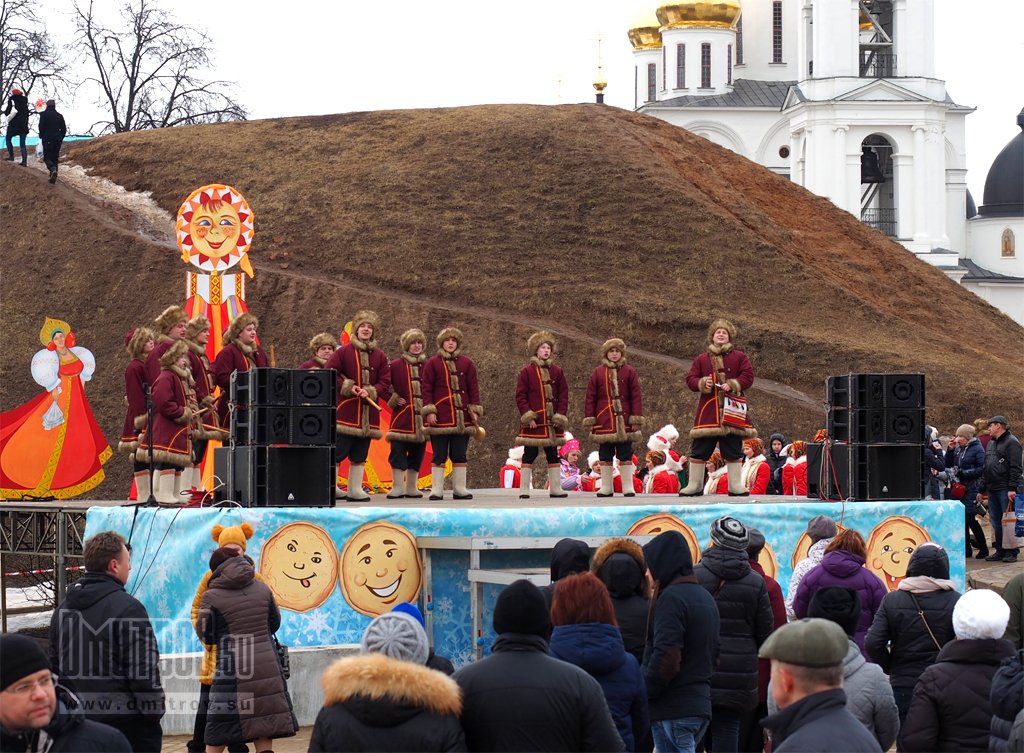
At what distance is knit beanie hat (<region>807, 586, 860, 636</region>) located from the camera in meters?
7.23

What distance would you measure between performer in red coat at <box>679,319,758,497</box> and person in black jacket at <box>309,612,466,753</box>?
35.2 feet

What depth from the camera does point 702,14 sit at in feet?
238

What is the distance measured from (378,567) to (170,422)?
10.0ft

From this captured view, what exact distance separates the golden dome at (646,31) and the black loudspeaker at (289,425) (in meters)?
67.2

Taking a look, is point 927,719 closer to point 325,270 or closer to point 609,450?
point 609,450

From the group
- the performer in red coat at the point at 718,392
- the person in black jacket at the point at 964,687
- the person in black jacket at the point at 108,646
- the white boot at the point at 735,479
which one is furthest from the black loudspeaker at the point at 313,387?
the person in black jacket at the point at 964,687

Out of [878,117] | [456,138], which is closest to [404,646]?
[456,138]

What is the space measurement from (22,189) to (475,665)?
4202 centimetres

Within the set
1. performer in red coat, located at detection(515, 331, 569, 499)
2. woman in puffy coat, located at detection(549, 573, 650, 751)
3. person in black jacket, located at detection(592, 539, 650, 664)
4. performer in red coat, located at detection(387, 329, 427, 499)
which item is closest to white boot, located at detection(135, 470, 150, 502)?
performer in red coat, located at detection(387, 329, 427, 499)

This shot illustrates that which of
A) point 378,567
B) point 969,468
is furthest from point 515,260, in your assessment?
point 378,567

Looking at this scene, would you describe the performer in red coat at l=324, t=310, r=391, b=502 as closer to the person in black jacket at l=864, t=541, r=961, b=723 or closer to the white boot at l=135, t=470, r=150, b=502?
the white boot at l=135, t=470, r=150, b=502

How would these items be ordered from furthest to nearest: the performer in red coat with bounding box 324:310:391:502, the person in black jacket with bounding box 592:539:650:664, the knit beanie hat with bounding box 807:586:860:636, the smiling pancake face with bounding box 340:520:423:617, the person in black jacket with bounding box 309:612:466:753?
1. the performer in red coat with bounding box 324:310:391:502
2. the smiling pancake face with bounding box 340:520:423:617
3. the person in black jacket with bounding box 592:539:650:664
4. the knit beanie hat with bounding box 807:586:860:636
5. the person in black jacket with bounding box 309:612:466:753

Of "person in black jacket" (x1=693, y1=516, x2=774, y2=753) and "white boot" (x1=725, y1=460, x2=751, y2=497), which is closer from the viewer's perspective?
"person in black jacket" (x1=693, y1=516, x2=774, y2=753)

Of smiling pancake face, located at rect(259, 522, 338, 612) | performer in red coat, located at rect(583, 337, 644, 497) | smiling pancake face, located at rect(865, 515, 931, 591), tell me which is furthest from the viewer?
performer in red coat, located at rect(583, 337, 644, 497)
